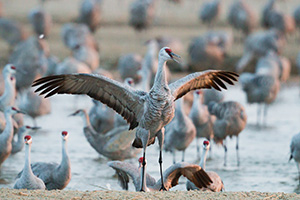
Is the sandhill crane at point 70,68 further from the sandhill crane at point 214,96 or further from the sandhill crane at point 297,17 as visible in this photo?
the sandhill crane at point 297,17

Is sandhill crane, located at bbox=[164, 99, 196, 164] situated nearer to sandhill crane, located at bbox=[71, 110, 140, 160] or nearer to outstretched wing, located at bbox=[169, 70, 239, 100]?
sandhill crane, located at bbox=[71, 110, 140, 160]

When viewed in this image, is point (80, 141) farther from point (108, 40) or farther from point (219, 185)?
point (108, 40)

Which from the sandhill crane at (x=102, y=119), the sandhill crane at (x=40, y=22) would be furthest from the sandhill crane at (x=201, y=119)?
the sandhill crane at (x=40, y=22)

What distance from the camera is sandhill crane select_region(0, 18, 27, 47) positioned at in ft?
51.2

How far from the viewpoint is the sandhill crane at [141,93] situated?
5484mm

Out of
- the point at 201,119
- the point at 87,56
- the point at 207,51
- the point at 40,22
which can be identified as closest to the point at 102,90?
the point at 201,119

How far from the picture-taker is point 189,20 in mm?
20266

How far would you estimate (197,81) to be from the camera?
6066 mm

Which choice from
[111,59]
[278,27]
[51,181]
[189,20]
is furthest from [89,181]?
[189,20]

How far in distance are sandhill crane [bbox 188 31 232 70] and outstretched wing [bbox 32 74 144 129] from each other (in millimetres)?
9192

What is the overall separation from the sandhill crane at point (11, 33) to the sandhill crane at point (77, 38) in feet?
3.53

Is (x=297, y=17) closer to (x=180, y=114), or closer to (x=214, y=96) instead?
(x=214, y=96)

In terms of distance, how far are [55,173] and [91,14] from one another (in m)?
11.8

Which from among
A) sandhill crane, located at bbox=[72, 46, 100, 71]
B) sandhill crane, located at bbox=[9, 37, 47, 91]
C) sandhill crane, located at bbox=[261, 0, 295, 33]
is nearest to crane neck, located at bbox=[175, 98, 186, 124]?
sandhill crane, located at bbox=[9, 37, 47, 91]
